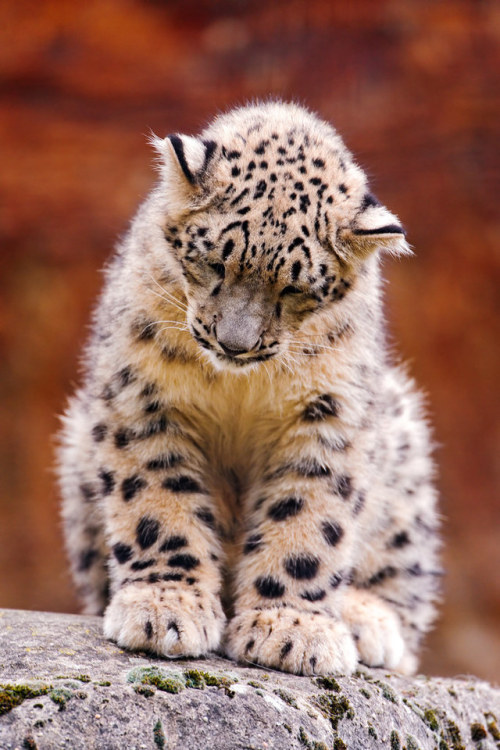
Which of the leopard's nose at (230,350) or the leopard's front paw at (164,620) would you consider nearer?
the leopard's front paw at (164,620)

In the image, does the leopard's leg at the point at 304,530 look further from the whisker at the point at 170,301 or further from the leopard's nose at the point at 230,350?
the whisker at the point at 170,301

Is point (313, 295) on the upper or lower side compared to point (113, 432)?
upper

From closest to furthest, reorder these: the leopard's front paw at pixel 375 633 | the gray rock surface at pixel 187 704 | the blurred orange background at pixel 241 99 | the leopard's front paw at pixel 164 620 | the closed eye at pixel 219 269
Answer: the gray rock surface at pixel 187 704, the leopard's front paw at pixel 164 620, the closed eye at pixel 219 269, the leopard's front paw at pixel 375 633, the blurred orange background at pixel 241 99

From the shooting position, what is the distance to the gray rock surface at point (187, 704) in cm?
400

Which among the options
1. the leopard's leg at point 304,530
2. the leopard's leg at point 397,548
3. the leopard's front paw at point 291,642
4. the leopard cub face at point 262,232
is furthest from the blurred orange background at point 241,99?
the leopard's front paw at point 291,642

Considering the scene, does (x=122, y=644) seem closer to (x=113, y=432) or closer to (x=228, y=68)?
(x=113, y=432)

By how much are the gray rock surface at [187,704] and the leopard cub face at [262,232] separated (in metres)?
1.84

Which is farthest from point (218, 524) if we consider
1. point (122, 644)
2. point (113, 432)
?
point (122, 644)

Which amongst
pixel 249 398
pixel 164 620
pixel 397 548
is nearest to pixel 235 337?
pixel 249 398

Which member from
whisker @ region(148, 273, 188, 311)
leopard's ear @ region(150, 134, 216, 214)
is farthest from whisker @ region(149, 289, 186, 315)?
leopard's ear @ region(150, 134, 216, 214)

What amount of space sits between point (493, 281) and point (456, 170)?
166 cm

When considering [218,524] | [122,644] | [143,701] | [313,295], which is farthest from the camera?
[218,524]

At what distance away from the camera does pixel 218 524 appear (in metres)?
6.53

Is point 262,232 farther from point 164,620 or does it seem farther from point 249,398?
point 164,620
